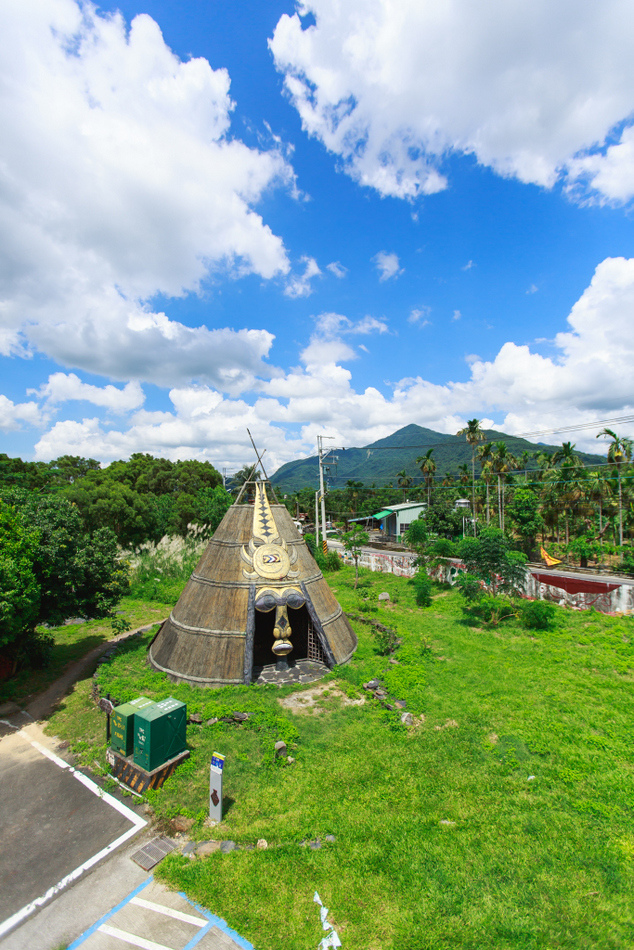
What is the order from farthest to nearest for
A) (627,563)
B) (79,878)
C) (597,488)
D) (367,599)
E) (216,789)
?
(597,488)
(627,563)
(367,599)
(216,789)
(79,878)

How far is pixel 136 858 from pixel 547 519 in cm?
5028

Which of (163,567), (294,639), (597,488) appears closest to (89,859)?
(294,639)

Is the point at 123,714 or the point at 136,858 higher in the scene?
the point at 123,714

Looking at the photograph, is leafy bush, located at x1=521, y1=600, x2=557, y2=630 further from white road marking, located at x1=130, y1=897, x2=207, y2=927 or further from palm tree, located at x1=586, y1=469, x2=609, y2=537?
palm tree, located at x1=586, y1=469, x2=609, y2=537

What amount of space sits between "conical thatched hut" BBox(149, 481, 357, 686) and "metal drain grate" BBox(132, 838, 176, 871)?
6798 millimetres

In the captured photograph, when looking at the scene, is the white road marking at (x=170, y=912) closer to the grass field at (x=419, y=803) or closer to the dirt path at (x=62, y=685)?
the grass field at (x=419, y=803)

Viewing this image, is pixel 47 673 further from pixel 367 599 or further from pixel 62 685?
pixel 367 599

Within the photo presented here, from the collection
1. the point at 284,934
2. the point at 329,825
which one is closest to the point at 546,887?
the point at 329,825

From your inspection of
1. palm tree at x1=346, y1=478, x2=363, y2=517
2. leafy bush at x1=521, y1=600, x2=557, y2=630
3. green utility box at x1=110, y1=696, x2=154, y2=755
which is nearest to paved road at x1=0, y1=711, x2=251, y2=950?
green utility box at x1=110, y1=696, x2=154, y2=755

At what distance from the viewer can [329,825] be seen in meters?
9.36

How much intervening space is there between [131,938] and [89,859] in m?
2.30

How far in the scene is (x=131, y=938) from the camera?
718 centimetres

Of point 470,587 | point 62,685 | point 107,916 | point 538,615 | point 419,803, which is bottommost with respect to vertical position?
point 62,685

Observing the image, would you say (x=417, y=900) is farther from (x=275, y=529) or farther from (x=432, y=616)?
(x=432, y=616)
